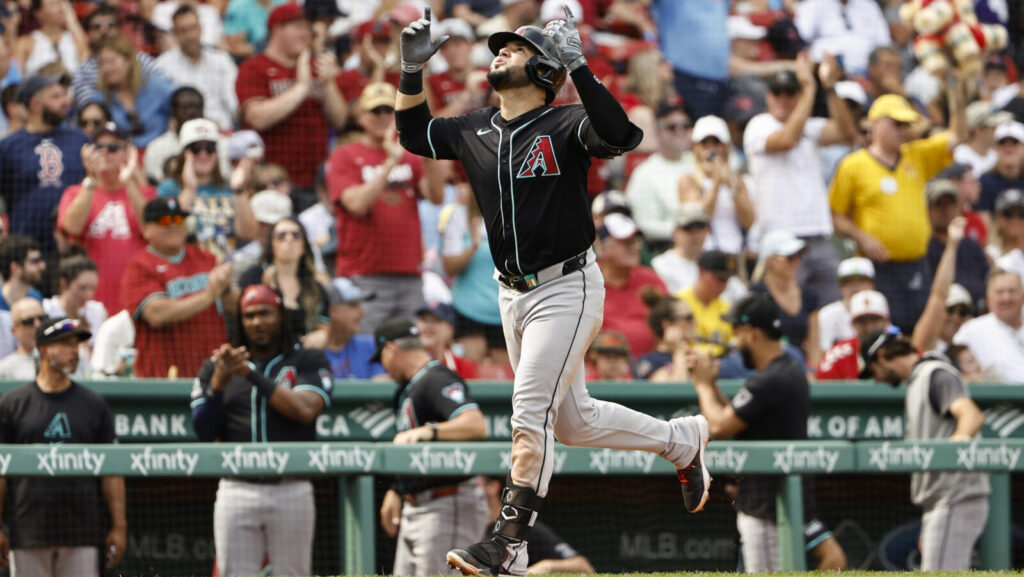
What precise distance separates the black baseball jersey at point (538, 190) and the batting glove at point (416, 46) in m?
0.37

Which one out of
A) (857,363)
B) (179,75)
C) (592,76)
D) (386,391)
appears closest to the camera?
Answer: (592,76)

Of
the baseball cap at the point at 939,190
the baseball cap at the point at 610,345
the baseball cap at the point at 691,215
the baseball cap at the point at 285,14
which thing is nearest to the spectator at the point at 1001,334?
the baseball cap at the point at 939,190

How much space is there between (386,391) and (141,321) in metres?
1.43

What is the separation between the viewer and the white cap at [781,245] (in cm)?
939

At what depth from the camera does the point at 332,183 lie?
9609mm

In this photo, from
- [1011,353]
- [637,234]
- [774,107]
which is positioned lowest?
[1011,353]

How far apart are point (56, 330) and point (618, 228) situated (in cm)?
368

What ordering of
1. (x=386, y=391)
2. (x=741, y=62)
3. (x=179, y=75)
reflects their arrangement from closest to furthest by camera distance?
(x=386, y=391), (x=179, y=75), (x=741, y=62)

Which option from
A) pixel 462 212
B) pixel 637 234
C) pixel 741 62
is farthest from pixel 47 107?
pixel 741 62

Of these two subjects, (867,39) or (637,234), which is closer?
(637,234)

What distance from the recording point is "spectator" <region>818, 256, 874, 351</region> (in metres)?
9.58

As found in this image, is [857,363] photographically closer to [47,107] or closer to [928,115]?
[928,115]

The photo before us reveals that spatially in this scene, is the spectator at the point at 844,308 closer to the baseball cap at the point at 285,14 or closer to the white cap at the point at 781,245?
the white cap at the point at 781,245

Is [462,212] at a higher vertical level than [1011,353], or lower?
higher
